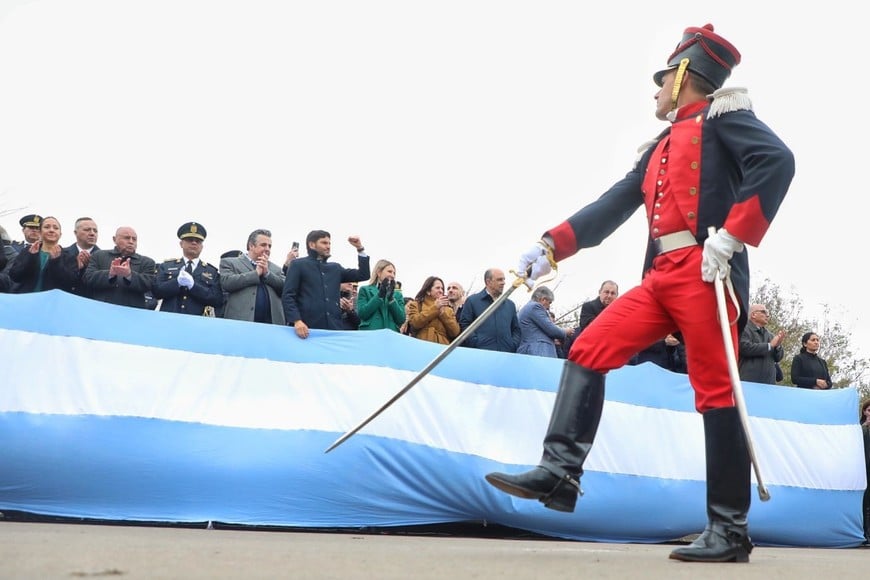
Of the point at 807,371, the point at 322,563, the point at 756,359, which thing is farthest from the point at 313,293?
the point at 322,563

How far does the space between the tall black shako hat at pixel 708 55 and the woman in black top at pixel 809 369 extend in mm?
6638

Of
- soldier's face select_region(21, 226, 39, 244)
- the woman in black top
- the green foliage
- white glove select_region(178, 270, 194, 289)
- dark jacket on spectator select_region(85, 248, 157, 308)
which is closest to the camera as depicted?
dark jacket on spectator select_region(85, 248, 157, 308)

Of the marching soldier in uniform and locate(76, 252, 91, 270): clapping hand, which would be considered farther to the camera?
locate(76, 252, 91, 270): clapping hand

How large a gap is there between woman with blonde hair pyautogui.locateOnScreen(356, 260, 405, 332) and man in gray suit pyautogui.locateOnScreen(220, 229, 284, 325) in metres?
0.64

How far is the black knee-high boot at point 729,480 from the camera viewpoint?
462cm

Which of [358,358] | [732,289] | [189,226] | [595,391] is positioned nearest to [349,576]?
[595,391]

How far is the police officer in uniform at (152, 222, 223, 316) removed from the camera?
8523mm

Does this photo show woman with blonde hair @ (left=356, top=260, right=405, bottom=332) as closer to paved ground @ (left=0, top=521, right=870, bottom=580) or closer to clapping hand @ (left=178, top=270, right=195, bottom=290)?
clapping hand @ (left=178, top=270, right=195, bottom=290)

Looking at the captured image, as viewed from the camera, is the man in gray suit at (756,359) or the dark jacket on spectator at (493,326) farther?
the man in gray suit at (756,359)

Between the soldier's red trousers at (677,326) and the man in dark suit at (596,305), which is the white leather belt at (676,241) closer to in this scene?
the soldier's red trousers at (677,326)

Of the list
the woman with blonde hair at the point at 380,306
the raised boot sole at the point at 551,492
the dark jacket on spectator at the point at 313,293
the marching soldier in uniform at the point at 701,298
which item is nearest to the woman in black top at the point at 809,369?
the woman with blonde hair at the point at 380,306

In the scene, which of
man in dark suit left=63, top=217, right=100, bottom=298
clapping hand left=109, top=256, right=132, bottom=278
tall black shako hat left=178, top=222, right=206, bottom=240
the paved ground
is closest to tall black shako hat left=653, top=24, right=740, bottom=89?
the paved ground

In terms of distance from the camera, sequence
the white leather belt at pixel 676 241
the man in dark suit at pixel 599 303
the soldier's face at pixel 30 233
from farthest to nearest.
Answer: the man in dark suit at pixel 599 303
the soldier's face at pixel 30 233
the white leather belt at pixel 676 241

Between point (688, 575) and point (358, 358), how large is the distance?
14.1ft
